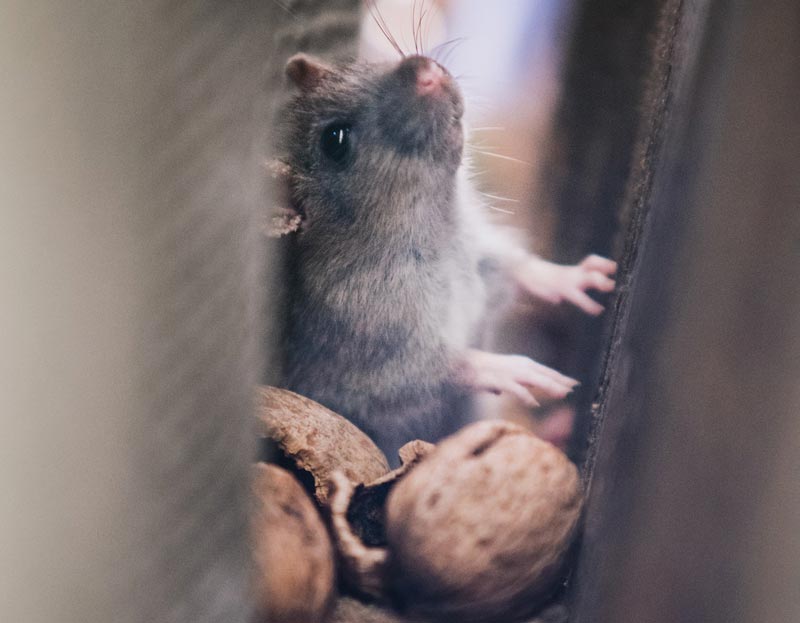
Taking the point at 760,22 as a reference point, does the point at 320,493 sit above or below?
below

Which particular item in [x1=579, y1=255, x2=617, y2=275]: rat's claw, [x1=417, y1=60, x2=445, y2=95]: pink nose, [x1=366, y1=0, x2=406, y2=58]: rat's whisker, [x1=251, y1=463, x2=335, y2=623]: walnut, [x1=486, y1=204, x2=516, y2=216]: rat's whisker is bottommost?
[x1=251, y1=463, x2=335, y2=623]: walnut

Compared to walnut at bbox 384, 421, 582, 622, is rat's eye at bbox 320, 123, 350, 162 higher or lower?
higher

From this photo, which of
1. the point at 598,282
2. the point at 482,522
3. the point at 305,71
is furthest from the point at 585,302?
the point at 305,71

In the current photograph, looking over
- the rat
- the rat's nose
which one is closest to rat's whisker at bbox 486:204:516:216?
the rat

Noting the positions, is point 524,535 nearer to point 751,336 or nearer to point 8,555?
point 751,336

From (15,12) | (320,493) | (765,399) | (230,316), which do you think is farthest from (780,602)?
(15,12)

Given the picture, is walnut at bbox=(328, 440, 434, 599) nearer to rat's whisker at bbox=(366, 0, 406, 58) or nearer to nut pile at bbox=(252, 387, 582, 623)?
nut pile at bbox=(252, 387, 582, 623)
